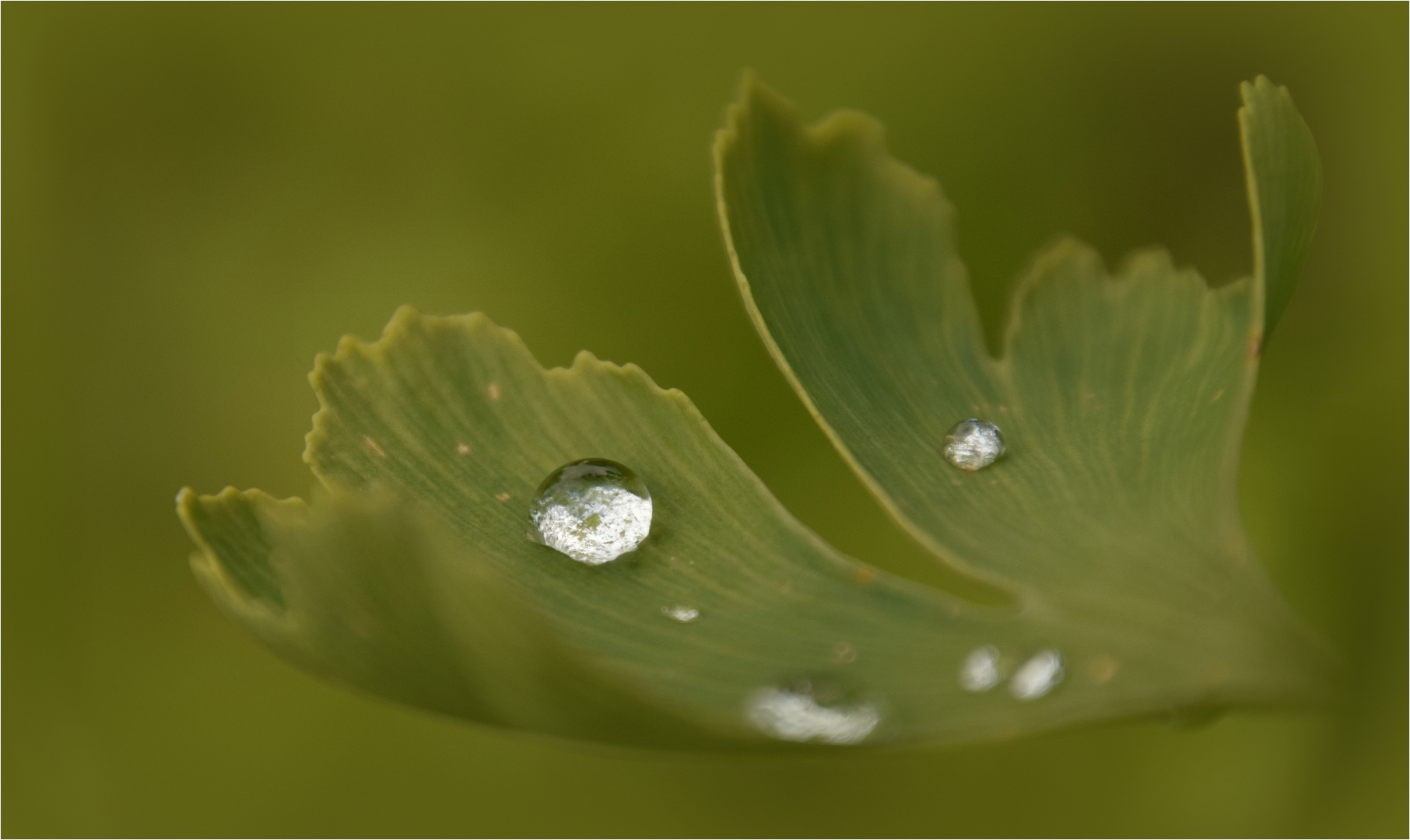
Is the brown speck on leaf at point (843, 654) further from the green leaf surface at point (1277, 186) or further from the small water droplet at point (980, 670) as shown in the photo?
the green leaf surface at point (1277, 186)

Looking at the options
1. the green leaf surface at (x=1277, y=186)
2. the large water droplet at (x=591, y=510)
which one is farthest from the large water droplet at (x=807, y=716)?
the green leaf surface at (x=1277, y=186)

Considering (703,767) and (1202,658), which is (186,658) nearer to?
(703,767)

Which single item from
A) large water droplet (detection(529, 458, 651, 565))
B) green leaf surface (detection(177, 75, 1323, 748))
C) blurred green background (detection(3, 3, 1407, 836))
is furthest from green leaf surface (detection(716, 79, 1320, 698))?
blurred green background (detection(3, 3, 1407, 836))

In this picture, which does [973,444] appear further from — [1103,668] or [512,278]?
[512,278]

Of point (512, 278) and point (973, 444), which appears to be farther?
point (512, 278)

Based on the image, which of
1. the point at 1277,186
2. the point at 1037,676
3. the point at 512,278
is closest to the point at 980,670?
the point at 1037,676

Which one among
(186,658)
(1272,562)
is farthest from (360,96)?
(1272,562)
